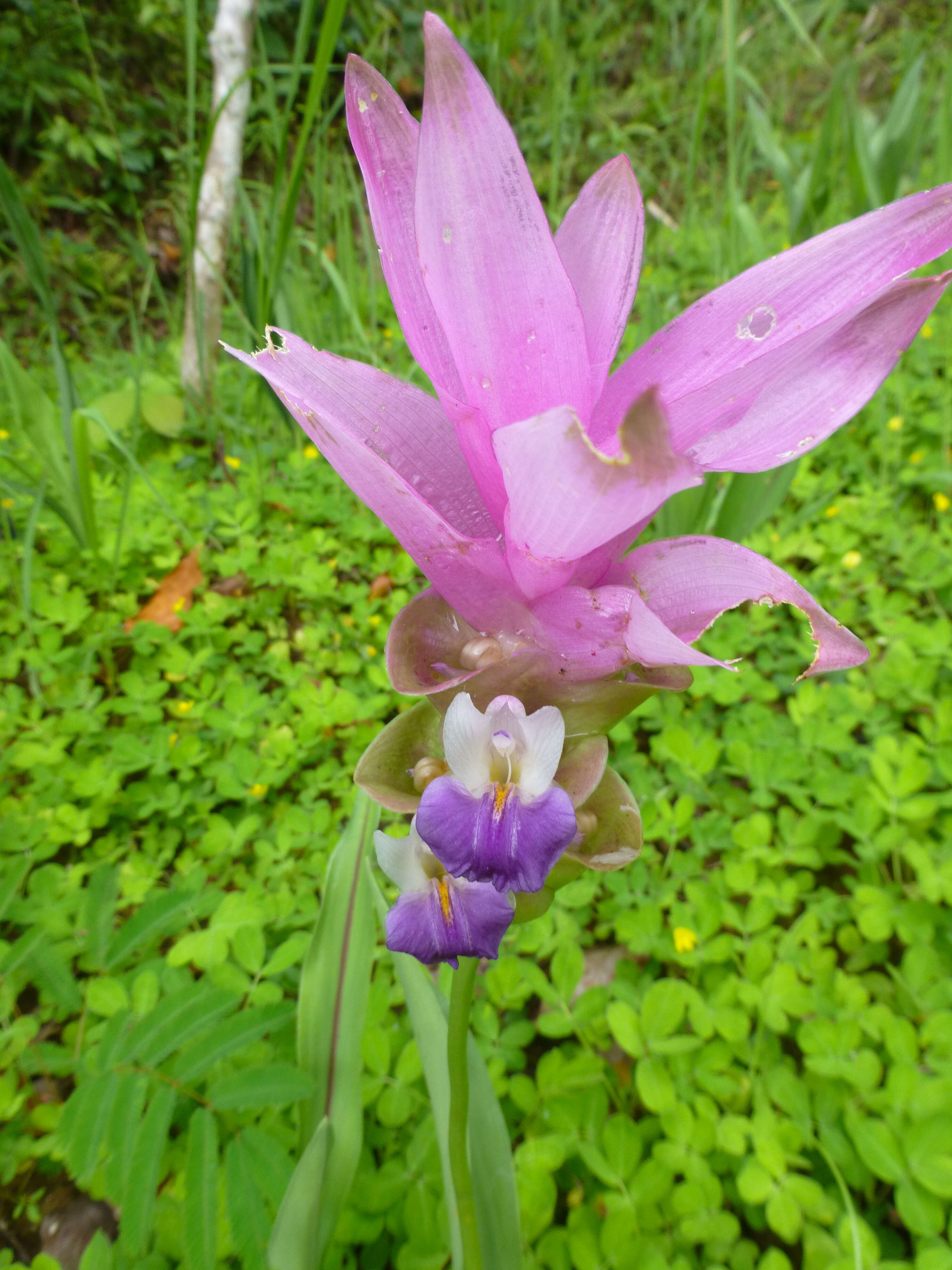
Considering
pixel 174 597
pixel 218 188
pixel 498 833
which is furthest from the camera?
pixel 218 188

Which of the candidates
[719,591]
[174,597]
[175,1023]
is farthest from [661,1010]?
[174,597]

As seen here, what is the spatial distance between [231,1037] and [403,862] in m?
0.47

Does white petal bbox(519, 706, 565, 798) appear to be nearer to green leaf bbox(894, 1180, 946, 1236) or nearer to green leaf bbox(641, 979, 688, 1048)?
green leaf bbox(641, 979, 688, 1048)

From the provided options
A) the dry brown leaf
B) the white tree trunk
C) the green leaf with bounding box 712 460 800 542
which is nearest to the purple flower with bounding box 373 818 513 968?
the green leaf with bounding box 712 460 800 542

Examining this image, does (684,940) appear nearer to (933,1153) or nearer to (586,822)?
(933,1153)

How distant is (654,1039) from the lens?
1.08 m

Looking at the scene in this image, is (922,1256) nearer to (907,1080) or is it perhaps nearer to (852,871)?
(907,1080)

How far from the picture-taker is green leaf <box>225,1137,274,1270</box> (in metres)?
0.79

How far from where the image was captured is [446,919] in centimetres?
60

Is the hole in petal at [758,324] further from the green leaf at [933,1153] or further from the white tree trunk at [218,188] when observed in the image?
the white tree trunk at [218,188]

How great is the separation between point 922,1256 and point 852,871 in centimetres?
71

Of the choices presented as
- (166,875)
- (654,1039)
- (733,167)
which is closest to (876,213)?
(654,1039)

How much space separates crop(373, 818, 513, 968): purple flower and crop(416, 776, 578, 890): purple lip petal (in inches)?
1.1

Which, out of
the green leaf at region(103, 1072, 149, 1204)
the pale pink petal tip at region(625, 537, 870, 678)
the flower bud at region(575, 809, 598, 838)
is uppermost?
the pale pink petal tip at region(625, 537, 870, 678)
